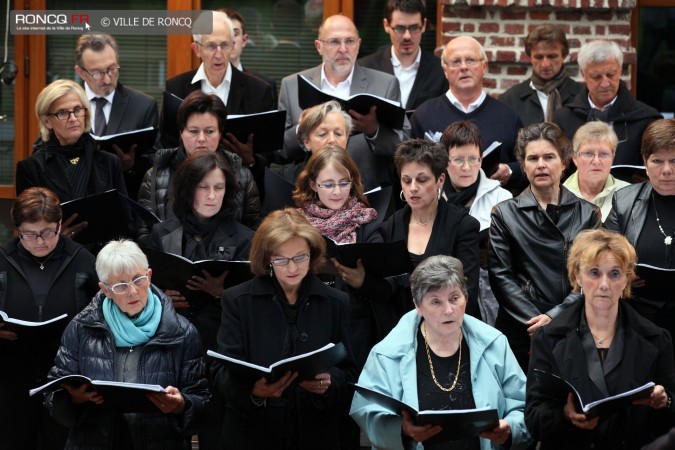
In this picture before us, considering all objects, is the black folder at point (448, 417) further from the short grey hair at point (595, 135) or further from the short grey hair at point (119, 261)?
the short grey hair at point (595, 135)

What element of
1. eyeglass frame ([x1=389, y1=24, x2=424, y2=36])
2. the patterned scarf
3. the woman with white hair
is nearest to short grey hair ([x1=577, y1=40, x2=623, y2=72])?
eyeglass frame ([x1=389, y1=24, x2=424, y2=36])

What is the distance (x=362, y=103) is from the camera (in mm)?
7082

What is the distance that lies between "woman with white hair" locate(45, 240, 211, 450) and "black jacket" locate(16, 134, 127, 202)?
4.77 ft

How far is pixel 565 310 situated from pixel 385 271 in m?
0.95

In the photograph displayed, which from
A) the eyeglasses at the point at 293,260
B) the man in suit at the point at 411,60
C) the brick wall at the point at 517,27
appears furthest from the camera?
the brick wall at the point at 517,27

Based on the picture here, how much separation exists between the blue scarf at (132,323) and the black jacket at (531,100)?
3.25m

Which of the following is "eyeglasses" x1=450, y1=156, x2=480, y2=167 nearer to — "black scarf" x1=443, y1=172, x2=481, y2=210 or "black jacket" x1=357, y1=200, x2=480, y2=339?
"black scarf" x1=443, y1=172, x2=481, y2=210

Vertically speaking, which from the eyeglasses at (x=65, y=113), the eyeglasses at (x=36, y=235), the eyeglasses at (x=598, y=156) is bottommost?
the eyeglasses at (x=36, y=235)

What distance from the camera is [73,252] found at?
6.33 m

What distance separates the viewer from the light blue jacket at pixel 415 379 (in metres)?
5.42

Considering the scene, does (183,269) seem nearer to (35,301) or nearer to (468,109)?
(35,301)

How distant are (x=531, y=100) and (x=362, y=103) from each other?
1476 mm

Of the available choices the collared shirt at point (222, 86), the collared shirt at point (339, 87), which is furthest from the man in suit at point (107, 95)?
the collared shirt at point (339, 87)

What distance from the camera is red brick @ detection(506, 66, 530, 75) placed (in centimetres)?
892
